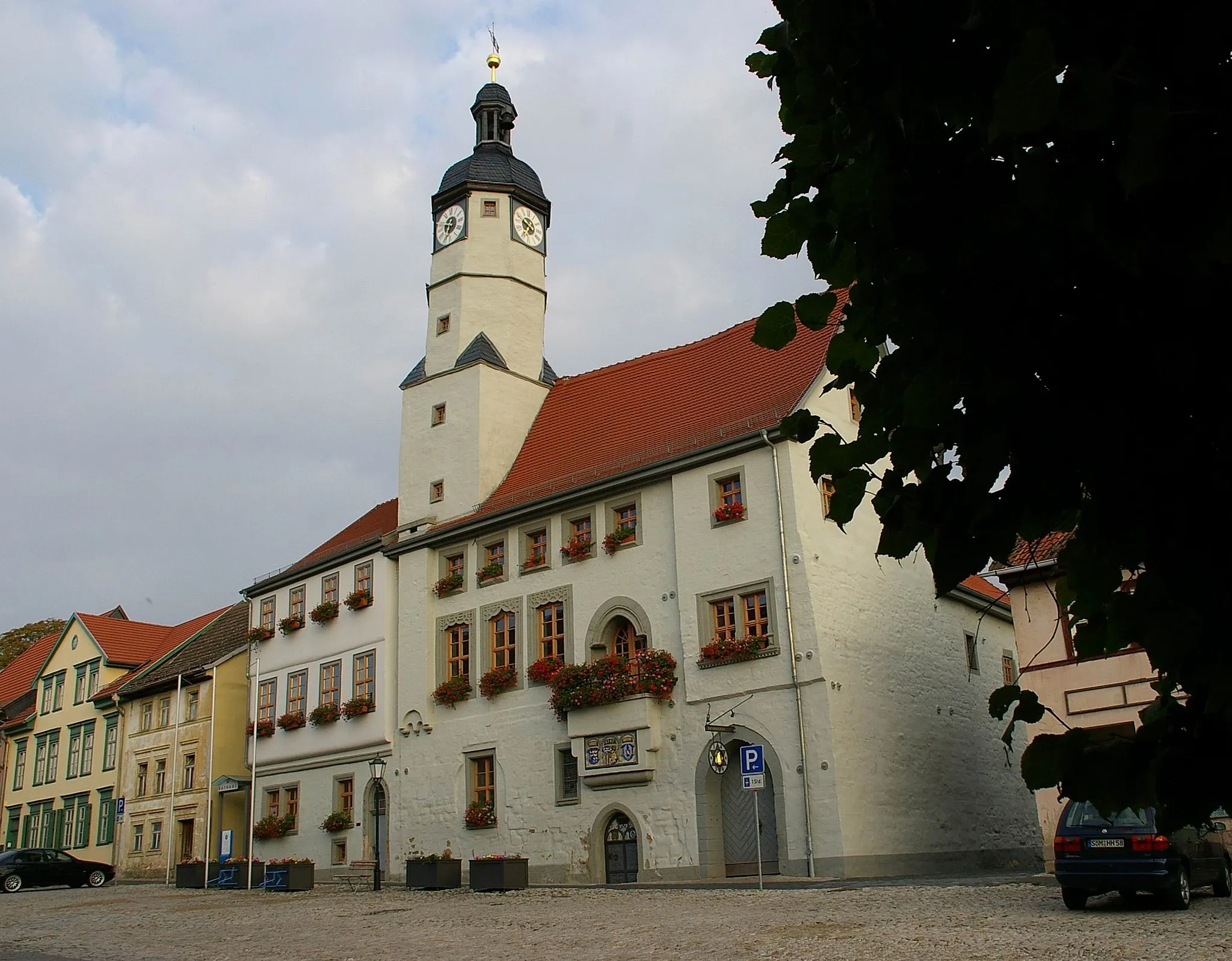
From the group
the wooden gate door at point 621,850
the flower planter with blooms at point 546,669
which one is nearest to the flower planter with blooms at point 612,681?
the flower planter with blooms at point 546,669

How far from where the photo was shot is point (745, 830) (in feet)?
81.6

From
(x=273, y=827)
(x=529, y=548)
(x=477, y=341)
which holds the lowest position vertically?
(x=273, y=827)

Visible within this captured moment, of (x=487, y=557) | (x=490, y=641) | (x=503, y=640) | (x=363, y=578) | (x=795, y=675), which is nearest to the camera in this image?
(x=795, y=675)

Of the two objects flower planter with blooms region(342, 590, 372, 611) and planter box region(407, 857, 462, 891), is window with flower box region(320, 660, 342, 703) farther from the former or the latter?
planter box region(407, 857, 462, 891)

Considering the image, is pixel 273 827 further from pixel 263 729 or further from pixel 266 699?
pixel 266 699

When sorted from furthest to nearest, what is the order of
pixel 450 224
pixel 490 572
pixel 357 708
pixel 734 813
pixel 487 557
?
pixel 450 224, pixel 357 708, pixel 487 557, pixel 490 572, pixel 734 813

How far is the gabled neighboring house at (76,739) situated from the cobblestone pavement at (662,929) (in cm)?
2462

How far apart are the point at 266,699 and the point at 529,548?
11707 millimetres

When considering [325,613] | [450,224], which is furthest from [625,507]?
[450,224]

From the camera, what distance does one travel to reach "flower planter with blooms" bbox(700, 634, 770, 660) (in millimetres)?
24578

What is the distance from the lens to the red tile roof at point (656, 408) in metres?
27.7

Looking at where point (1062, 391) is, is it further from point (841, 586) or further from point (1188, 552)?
point (841, 586)

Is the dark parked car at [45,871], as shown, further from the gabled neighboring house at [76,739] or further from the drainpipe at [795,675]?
the drainpipe at [795,675]

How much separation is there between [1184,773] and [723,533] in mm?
23723
